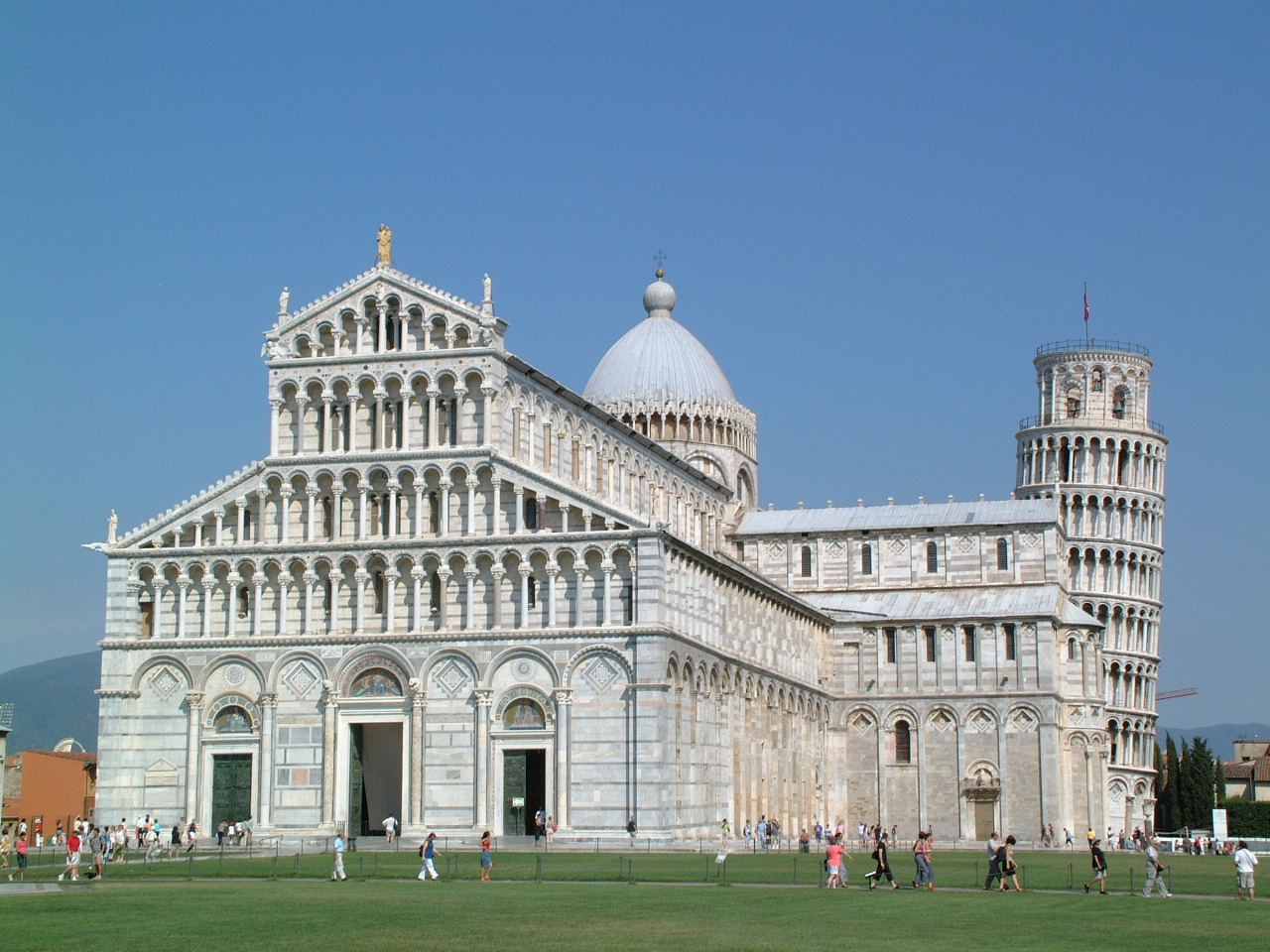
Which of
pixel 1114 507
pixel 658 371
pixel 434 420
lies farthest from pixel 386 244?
pixel 1114 507

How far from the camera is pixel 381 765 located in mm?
70938

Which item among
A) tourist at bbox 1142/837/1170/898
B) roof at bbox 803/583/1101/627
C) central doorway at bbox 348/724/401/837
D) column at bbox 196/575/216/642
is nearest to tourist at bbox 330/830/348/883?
tourist at bbox 1142/837/1170/898

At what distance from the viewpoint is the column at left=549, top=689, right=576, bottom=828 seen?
64.0m

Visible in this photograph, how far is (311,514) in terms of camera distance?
68.9 meters

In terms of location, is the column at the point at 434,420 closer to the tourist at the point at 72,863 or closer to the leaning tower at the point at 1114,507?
the tourist at the point at 72,863

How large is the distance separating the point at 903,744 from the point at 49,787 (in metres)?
42.6

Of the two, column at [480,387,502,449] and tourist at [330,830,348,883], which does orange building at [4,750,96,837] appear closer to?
column at [480,387,502,449]

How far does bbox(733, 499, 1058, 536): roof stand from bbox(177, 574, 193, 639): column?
37604 mm

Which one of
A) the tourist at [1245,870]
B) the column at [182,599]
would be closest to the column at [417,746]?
the column at [182,599]

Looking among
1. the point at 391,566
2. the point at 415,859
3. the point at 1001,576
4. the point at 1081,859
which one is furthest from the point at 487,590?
the point at 1001,576

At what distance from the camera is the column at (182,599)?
6931 centimetres

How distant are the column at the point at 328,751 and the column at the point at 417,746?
2.96m

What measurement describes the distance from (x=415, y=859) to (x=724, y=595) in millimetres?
22514

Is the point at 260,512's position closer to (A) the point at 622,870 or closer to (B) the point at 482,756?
(B) the point at 482,756
